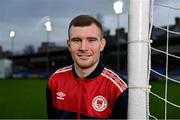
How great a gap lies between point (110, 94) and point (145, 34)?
0.24m

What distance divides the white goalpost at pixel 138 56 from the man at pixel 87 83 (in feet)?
0.26

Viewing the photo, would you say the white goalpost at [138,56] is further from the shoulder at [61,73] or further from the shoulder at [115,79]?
the shoulder at [61,73]

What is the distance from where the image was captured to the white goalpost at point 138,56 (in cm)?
131

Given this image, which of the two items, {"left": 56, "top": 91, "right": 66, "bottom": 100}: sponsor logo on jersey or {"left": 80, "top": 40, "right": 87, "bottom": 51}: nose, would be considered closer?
{"left": 80, "top": 40, "right": 87, "bottom": 51}: nose

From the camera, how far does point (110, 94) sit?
1410 millimetres

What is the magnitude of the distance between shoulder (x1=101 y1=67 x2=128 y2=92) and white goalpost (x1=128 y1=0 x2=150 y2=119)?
83mm

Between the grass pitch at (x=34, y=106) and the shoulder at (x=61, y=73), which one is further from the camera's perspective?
the grass pitch at (x=34, y=106)

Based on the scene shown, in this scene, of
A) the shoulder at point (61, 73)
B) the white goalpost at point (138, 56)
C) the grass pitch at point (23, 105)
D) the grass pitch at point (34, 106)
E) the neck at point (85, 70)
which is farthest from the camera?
the grass pitch at point (23, 105)

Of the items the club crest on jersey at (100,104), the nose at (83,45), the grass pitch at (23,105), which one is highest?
the nose at (83,45)

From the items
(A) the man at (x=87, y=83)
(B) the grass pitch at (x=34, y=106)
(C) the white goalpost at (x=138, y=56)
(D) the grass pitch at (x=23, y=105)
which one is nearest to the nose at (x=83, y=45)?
(A) the man at (x=87, y=83)

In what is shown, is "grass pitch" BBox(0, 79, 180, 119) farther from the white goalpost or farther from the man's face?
the man's face

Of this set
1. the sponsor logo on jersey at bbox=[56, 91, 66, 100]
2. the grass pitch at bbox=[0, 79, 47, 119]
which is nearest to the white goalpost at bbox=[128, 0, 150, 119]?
the sponsor logo on jersey at bbox=[56, 91, 66, 100]

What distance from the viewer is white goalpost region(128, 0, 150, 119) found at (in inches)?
51.4

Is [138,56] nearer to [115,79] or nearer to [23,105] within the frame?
[115,79]
